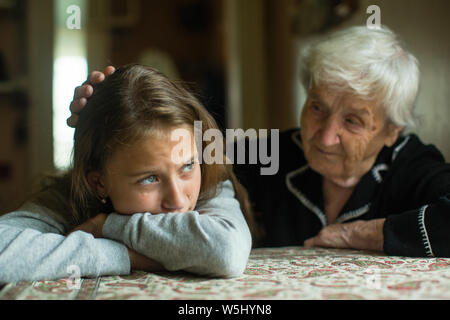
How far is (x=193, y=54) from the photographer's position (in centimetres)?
556

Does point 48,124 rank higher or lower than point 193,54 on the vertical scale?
lower

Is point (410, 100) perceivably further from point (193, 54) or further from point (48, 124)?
point (193, 54)

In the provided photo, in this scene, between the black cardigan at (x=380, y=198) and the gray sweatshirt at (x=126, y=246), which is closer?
the gray sweatshirt at (x=126, y=246)

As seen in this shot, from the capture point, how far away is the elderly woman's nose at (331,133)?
Answer: 1321 millimetres

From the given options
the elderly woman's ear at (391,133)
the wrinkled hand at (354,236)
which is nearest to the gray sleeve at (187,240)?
the wrinkled hand at (354,236)

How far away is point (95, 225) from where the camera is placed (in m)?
0.97

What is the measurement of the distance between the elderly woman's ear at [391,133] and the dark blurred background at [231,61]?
29 centimetres

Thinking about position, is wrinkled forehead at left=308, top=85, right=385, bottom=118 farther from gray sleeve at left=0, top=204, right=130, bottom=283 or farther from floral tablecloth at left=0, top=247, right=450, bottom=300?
gray sleeve at left=0, top=204, right=130, bottom=283

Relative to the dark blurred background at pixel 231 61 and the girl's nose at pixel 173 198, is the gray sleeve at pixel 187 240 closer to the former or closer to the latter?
the girl's nose at pixel 173 198

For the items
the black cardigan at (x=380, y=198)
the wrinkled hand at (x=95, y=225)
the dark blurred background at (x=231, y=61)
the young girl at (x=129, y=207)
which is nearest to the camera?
the young girl at (x=129, y=207)

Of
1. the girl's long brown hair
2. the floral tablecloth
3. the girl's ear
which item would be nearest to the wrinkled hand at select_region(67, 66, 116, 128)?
the girl's long brown hair

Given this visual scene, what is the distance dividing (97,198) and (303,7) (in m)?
1.92

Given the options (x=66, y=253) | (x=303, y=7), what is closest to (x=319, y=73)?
(x=66, y=253)

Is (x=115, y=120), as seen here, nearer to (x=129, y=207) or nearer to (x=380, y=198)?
(x=129, y=207)
